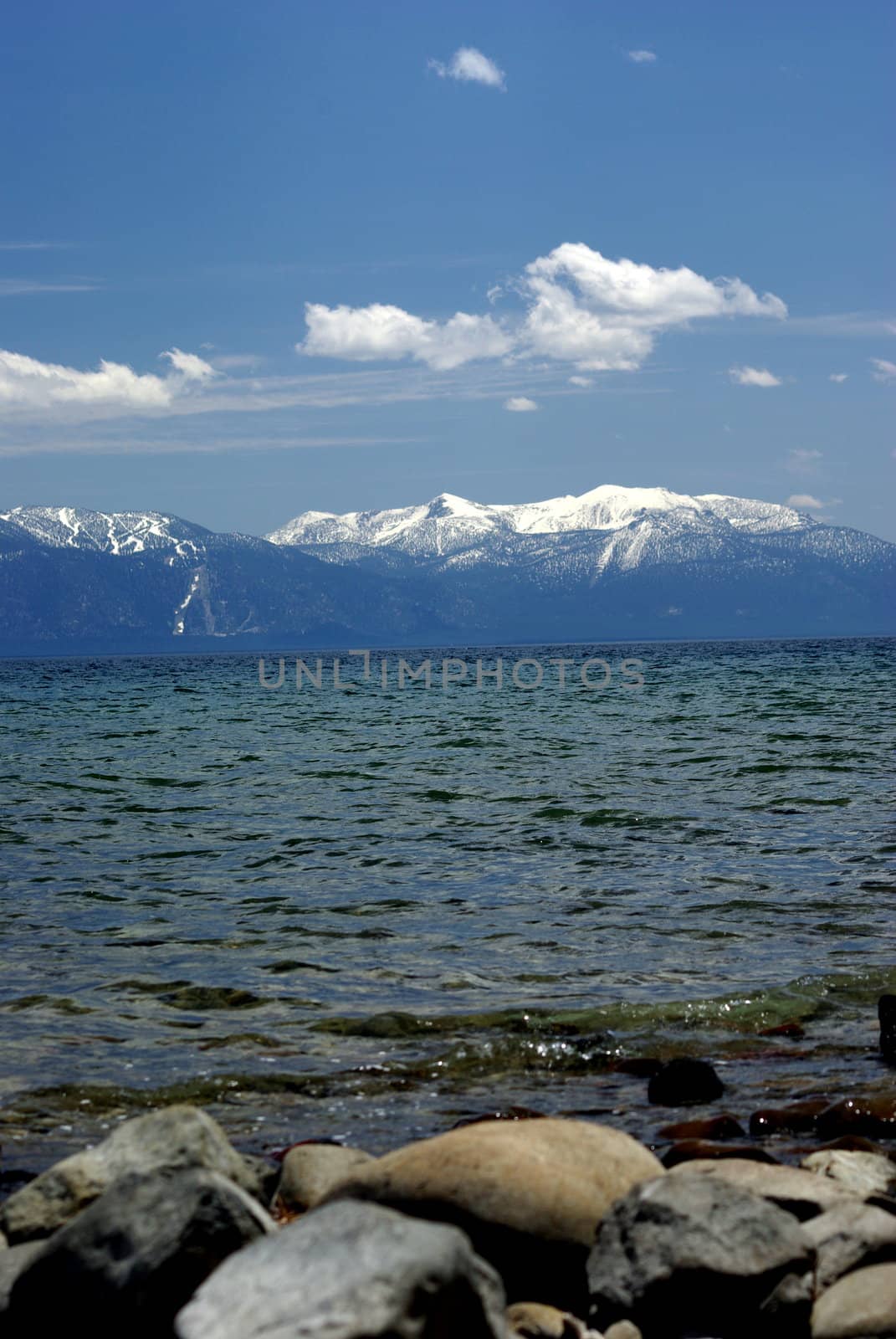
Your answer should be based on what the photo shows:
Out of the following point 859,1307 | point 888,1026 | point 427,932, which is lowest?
point 427,932

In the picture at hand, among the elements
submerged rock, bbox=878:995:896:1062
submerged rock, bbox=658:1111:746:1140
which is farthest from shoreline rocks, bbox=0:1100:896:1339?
submerged rock, bbox=878:995:896:1062

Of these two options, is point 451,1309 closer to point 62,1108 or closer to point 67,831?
point 62,1108

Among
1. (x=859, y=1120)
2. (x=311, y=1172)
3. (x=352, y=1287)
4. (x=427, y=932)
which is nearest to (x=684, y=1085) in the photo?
(x=859, y=1120)

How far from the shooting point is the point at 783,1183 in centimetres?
592

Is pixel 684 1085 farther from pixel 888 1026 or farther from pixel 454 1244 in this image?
pixel 454 1244

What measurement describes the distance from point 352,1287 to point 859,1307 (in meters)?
2.15

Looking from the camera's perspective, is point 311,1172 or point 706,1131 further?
point 706,1131

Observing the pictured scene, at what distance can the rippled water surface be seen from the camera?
29.1 feet

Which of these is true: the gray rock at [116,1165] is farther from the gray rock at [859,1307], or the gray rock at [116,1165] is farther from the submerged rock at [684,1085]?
the submerged rock at [684,1085]

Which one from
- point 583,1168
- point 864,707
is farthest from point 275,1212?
point 864,707

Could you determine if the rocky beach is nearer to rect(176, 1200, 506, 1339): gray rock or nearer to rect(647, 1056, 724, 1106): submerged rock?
rect(176, 1200, 506, 1339): gray rock

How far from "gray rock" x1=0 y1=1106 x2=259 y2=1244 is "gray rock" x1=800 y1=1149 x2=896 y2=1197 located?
2738mm

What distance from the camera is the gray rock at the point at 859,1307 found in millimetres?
4957

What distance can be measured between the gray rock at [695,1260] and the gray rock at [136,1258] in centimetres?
137
